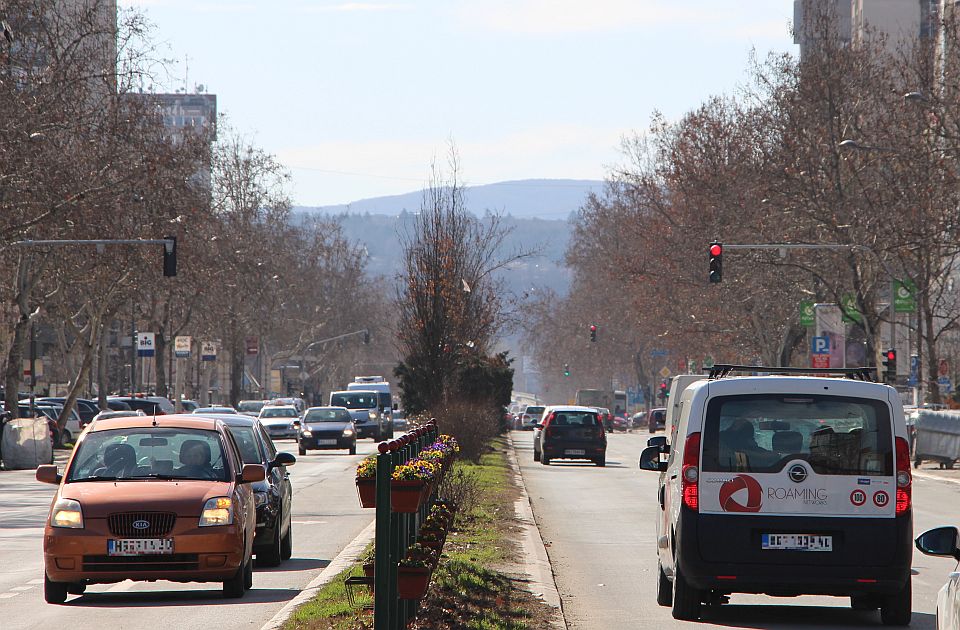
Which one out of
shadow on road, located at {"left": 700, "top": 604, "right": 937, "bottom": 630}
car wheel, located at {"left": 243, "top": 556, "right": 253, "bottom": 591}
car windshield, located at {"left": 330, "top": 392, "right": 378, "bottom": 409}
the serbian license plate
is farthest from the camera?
car windshield, located at {"left": 330, "top": 392, "right": 378, "bottom": 409}

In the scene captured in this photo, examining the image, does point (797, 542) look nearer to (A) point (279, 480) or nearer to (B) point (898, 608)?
(B) point (898, 608)

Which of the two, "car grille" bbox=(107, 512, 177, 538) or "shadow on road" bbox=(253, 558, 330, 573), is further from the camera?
"shadow on road" bbox=(253, 558, 330, 573)

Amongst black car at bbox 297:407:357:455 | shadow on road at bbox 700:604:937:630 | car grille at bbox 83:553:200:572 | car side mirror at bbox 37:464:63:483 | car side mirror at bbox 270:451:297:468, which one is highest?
car side mirror at bbox 37:464:63:483

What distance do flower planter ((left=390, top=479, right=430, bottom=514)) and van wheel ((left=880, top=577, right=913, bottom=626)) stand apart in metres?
4.07

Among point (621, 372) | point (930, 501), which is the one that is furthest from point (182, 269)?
point (621, 372)

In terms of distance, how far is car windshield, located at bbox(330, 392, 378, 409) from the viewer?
64875mm

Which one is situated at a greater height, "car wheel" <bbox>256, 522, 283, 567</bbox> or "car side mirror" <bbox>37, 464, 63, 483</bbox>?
"car side mirror" <bbox>37, 464, 63, 483</bbox>

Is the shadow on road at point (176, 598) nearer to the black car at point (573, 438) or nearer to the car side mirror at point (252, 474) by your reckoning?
the car side mirror at point (252, 474)

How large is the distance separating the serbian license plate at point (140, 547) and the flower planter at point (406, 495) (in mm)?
4003

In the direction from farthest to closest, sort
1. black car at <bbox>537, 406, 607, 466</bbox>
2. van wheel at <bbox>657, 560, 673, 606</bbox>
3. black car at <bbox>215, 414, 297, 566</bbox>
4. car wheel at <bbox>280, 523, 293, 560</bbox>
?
black car at <bbox>537, 406, 607, 466</bbox>, car wheel at <bbox>280, 523, 293, 560</bbox>, black car at <bbox>215, 414, 297, 566</bbox>, van wheel at <bbox>657, 560, 673, 606</bbox>

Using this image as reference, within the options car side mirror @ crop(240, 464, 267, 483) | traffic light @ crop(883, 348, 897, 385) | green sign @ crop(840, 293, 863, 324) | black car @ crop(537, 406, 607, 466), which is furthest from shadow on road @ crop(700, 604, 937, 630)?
green sign @ crop(840, 293, 863, 324)

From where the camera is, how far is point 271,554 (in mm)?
16828

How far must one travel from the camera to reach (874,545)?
1114 cm

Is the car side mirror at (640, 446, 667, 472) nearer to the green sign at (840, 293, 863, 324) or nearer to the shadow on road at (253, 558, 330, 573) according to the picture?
the shadow on road at (253, 558, 330, 573)
